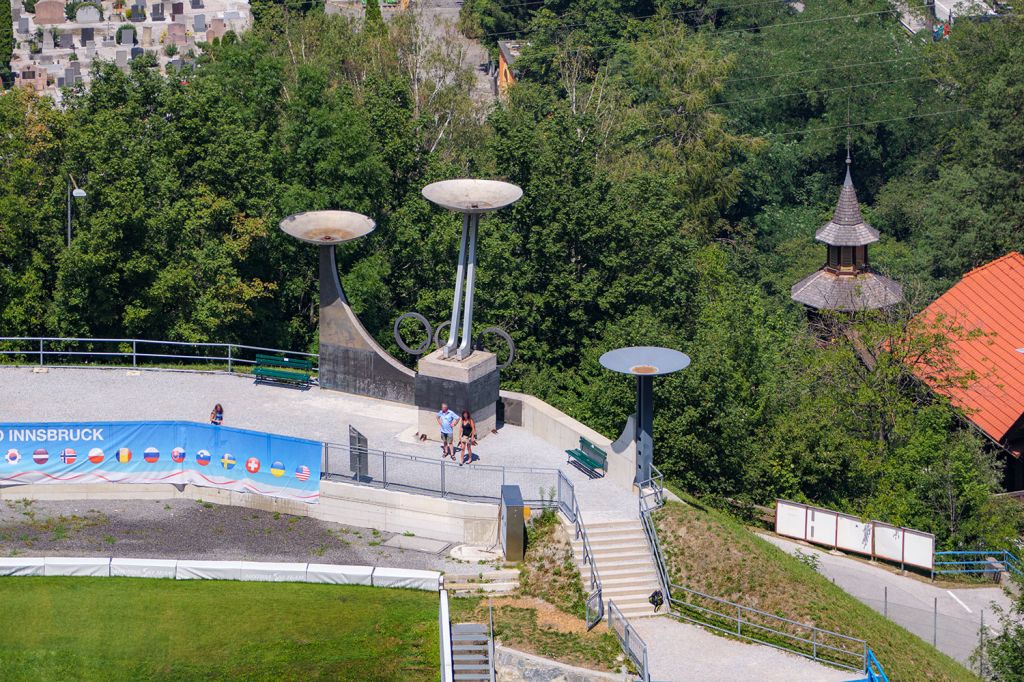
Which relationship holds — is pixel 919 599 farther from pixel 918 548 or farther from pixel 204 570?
pixel 204 570

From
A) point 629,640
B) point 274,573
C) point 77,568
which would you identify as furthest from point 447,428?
point 77,568

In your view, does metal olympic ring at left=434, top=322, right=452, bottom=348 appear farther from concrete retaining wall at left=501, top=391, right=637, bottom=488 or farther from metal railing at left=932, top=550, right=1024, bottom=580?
metal railing at left=932, top=550, right=1024, bottom=580

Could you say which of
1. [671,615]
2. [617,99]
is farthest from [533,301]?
[617,99]

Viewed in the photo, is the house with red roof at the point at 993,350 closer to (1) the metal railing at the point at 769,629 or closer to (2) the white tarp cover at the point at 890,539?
(2) the white tarp cover at the point at 890,539

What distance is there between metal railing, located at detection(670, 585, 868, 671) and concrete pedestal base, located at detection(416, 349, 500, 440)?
8361mm

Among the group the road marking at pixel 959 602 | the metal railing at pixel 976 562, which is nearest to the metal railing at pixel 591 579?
the road marking at pixel 959 602

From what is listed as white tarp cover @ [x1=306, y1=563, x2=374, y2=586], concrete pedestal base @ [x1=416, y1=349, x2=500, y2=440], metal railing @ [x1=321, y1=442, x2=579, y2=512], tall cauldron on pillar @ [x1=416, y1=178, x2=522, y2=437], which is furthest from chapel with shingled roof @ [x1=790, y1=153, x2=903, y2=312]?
white tarp cover @ [x1=306, y1=563, x2=374, y2=586]

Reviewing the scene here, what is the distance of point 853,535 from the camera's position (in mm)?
47000

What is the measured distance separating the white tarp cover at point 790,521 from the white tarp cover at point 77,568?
20726 millimetres

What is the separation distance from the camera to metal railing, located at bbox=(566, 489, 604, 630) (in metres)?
36.1

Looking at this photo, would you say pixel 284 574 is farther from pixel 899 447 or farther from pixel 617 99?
pixel 617 99

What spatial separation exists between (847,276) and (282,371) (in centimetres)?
3138

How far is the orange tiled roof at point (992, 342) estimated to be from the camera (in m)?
60.6

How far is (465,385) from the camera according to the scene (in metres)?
42.0
